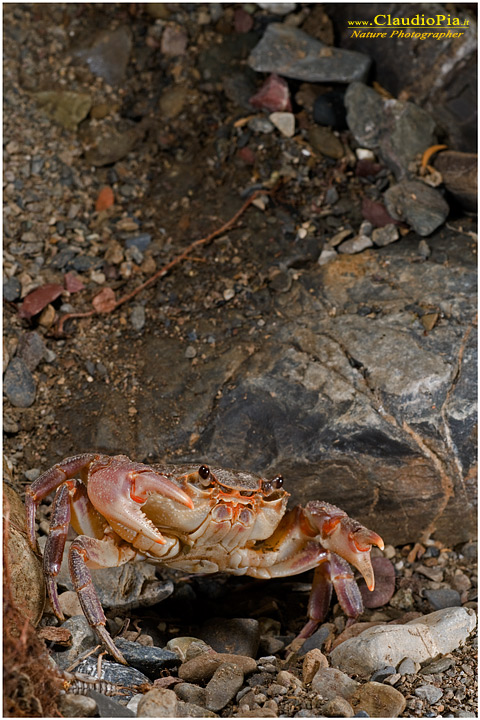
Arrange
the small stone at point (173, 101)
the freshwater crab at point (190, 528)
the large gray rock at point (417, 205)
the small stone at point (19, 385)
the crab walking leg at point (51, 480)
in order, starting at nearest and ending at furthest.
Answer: the freshwater crab at point (190, 528), the crab walking leg at point (51, 480), the small stone at point (19, 385), the large gray rock at point (417, 205), the small stone at point (173, 101)

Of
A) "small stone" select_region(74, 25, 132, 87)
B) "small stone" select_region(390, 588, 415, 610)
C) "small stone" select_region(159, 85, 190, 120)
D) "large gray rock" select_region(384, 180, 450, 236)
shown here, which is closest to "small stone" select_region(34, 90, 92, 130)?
"small stone" select_region(74, 25, 132, 87)

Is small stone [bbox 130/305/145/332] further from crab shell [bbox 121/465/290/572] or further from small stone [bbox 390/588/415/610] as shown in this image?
small stone [bbox 390/588/415/610]

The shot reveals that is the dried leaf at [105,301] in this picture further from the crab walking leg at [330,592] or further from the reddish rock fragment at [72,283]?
the crab walking leg at [330,592]

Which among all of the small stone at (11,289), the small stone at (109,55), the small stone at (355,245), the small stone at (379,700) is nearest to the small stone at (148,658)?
the small stone at (379,700)

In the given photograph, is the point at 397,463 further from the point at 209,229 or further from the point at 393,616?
the point at 209,229

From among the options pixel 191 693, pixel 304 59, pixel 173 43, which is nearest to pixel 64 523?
pixel 191 693

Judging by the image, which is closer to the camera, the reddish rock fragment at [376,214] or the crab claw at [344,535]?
the crab claw at [344,535]
